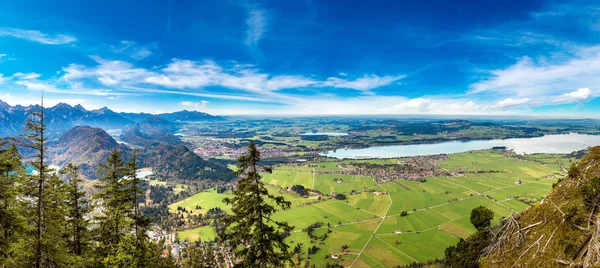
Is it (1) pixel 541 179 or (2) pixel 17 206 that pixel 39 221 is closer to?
(2) pixel 17 206

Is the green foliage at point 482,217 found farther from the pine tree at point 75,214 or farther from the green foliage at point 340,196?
the green foliage at point 340,196

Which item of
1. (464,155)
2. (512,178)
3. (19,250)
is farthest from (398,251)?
(464,155)

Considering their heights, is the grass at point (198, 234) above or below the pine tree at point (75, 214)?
below

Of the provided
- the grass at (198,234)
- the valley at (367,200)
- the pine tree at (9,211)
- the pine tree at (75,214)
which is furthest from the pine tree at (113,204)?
the grass at (198,234)

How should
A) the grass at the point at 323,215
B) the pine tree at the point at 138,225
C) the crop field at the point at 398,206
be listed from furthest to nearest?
1. the grass at the point at 323,215
2. the crop field at the point at 398,206
3. the pine tree at the point at 138,225

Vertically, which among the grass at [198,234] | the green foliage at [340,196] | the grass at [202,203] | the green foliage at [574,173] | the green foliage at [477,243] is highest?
the green foliage at [574,173]

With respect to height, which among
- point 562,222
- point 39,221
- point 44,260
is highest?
point 562,222
